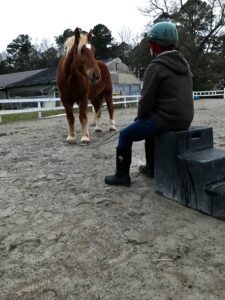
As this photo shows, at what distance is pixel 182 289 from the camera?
201 centimetres

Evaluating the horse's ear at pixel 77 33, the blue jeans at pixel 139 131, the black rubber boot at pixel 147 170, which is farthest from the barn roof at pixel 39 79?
the blue jeans at pixel 139 131

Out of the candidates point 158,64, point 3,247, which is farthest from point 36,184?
point 158,64

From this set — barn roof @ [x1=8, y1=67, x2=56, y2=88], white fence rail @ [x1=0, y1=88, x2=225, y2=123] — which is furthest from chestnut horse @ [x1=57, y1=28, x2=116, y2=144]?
barn roof @ [x1=8, y1=67, x2=56, y2=88]

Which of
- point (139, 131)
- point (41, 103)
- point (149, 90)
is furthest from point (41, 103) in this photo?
point (149, 90)

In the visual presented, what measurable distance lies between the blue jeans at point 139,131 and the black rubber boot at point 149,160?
1.41 ft

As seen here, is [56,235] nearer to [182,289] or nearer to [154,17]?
[182,289]

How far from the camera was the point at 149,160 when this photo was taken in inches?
164

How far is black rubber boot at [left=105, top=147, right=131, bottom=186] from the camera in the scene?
376cm

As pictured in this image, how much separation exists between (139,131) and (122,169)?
0.54 meters

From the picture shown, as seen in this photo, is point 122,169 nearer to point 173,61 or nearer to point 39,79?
point 173,61

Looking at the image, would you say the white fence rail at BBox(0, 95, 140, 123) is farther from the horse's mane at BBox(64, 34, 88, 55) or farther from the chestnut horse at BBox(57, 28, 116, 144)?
the horse's mane at BBox(64, 34, 88, 55)

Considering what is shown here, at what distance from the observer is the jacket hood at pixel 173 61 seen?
3.33m

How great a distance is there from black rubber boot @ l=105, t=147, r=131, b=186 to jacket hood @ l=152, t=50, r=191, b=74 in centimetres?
98

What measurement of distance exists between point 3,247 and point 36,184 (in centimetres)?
156
